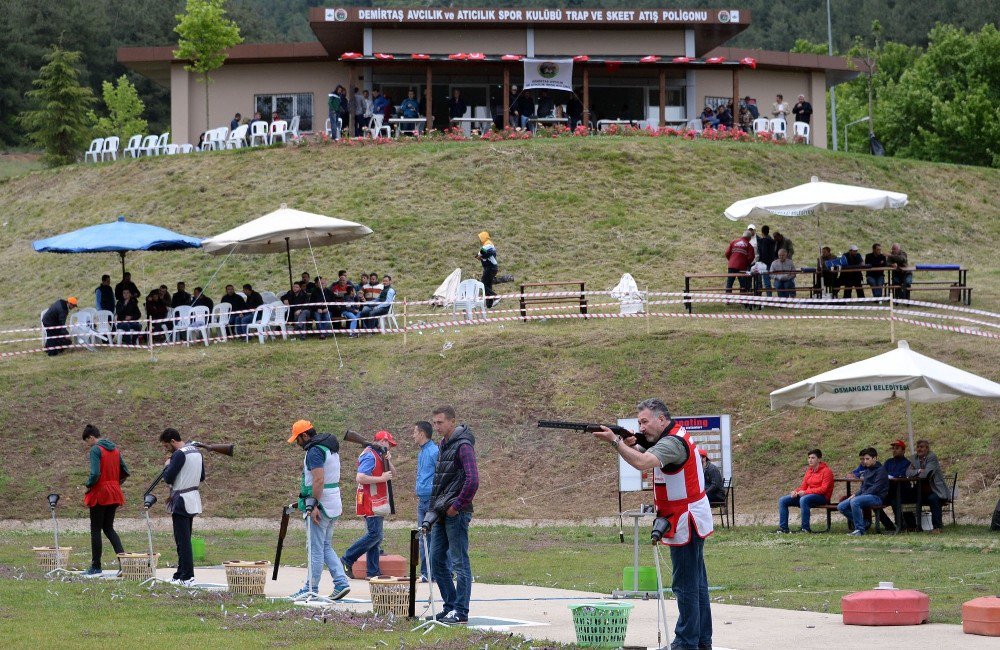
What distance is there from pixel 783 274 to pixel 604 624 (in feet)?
57.0

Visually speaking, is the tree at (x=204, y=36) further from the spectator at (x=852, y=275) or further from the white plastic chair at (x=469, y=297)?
the spectator at (x=852, y=275)

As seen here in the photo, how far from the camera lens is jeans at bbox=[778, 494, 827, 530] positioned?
17.2 metres

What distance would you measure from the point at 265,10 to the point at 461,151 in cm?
7769

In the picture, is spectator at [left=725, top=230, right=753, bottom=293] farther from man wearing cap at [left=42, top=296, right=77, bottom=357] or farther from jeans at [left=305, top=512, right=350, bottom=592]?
jeans at [left=305, top=512, right=350, bottom=592]

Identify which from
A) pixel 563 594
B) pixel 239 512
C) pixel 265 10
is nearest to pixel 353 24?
pixel 239 512

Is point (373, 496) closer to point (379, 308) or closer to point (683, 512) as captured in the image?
point (683, 512)

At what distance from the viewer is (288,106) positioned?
4238 cm

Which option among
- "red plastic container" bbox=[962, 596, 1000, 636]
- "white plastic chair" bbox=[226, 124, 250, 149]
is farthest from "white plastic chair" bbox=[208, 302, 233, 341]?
"red plastic container" bbox=[962, 596, 1000, 636]

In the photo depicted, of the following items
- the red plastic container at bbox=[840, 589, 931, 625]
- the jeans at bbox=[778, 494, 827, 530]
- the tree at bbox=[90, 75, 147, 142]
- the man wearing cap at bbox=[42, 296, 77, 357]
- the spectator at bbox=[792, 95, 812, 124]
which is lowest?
the jeans at bbox=[778, 494, 827, 530]

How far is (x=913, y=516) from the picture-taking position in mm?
16828

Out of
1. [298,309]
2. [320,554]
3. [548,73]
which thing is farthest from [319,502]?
[548,73]

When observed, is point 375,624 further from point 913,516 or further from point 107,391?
point 107,391

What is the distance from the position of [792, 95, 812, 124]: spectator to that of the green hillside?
90.8 inches

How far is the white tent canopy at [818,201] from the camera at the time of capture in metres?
24.0
